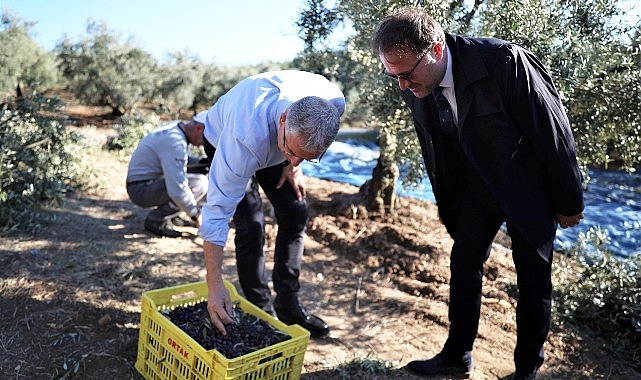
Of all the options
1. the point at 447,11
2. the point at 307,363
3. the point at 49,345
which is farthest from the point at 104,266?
the point at 447,11

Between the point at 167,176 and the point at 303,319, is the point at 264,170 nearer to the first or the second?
the point at 303,319

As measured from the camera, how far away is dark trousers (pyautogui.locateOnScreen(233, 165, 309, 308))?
2.83m

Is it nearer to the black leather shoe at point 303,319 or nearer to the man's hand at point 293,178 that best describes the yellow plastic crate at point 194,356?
the black leather shoe at point 303,319

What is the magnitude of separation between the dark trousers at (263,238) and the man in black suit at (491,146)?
0.83 meters

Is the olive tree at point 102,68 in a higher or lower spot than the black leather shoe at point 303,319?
higher

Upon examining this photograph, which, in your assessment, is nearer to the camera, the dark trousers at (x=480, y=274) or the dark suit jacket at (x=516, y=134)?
the dark suit jacket at (x=516, y=134)

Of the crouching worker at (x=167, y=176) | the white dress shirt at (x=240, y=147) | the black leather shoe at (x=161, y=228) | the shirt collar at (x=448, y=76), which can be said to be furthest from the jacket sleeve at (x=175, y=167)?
the shirt collar at (x=448, y=76)

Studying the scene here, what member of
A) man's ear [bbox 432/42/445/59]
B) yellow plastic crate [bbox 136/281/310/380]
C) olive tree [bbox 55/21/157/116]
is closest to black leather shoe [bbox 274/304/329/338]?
yellow plastic crate [bbox 136/281/310/380]

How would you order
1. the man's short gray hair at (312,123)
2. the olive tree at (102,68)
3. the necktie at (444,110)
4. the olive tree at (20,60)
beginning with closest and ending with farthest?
the man's short gray hair at (312,123), the necktie at (444,110), the olive tree at (20,60), the olive tree at (102,68)

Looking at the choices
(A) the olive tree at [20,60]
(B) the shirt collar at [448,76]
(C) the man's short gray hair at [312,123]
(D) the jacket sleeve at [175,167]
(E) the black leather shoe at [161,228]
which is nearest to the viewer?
(C) the man's short gray hair at [312,123]

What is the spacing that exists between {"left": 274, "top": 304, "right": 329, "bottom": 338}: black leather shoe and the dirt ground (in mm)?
74

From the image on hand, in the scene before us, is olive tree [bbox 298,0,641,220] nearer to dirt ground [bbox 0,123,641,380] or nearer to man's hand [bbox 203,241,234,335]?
dirt ground [bbox 0,123,641,380]

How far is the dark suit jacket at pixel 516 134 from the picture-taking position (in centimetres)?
204

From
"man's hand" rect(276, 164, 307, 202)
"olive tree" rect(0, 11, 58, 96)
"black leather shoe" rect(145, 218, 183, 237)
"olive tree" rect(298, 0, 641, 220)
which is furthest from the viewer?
"olive tree" rect(0, 11, 58, 96)
